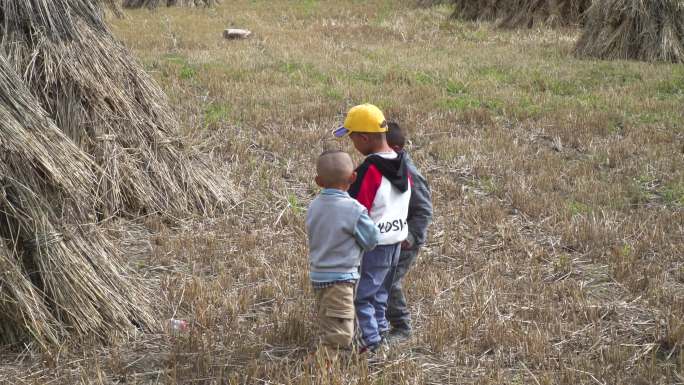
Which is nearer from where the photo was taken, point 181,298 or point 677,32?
point 181,298

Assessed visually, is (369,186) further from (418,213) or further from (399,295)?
(399,295)

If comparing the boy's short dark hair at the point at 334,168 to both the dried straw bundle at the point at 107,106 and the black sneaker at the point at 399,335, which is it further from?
the dried straw bundle at the point at 107,106

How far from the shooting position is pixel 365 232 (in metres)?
3.97

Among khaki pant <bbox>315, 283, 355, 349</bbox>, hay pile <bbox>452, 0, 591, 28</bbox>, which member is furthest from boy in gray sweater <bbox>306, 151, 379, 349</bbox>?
hay pile <bbox>452, 0, 591, 28</bbox>

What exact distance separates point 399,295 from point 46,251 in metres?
1.93

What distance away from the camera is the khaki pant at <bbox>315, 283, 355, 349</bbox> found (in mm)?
4012

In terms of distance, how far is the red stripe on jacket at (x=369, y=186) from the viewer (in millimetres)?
4160

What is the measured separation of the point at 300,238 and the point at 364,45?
9.70 metres

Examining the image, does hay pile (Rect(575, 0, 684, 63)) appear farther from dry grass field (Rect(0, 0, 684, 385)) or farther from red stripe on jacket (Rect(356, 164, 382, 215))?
red stripe on jacket (Rect(356, 164, 382, 215))

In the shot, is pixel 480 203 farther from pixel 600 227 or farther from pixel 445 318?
pixel 445 318

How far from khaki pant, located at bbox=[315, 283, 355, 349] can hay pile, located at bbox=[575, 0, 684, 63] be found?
1061 cm

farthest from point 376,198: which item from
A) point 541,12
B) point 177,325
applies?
point 541,12

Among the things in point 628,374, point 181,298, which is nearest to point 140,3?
point 181,298

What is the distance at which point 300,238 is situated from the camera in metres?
6.17
